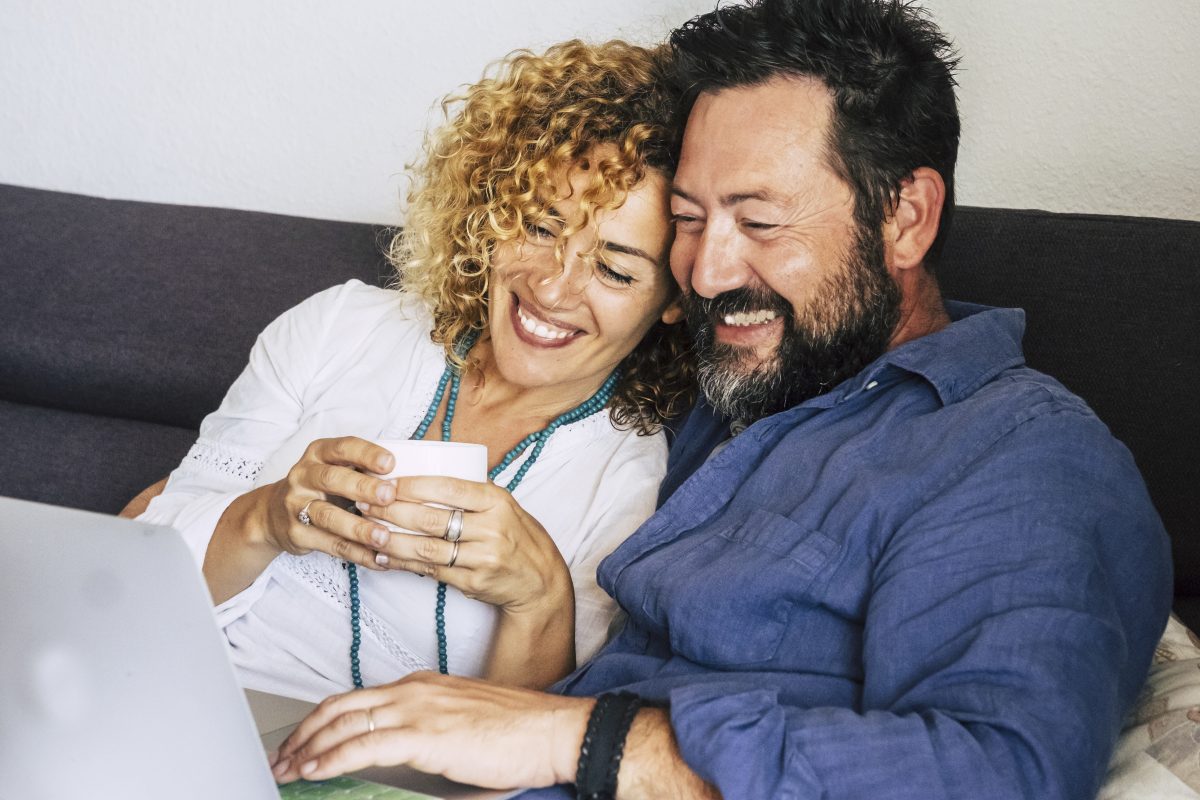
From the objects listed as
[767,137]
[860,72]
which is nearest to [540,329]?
[767,137]

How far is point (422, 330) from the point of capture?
1.61 m

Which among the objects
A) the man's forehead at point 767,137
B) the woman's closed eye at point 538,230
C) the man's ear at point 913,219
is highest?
the man's forehead at point 767,137

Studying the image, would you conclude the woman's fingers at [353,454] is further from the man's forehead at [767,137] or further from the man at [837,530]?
the man's forehead at [767,137]

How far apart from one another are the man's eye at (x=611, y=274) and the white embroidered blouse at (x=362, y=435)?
19 centimetres

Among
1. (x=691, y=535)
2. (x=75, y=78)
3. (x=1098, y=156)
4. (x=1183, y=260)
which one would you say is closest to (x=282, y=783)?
(x=691, y=535)

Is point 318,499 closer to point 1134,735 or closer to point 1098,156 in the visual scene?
point 1134,735

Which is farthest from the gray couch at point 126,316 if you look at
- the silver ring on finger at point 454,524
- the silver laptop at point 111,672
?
the silver laptop at point 111,672

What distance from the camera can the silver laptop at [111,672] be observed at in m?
0.69

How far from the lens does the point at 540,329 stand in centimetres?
147

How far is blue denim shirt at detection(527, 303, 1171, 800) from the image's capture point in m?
0.89

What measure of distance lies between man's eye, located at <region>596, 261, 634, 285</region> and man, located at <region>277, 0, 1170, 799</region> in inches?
4.0

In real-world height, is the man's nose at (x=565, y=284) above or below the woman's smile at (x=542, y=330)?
above

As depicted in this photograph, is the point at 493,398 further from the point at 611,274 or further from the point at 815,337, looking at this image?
the point at 815,337

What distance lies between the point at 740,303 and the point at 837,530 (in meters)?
0.34
